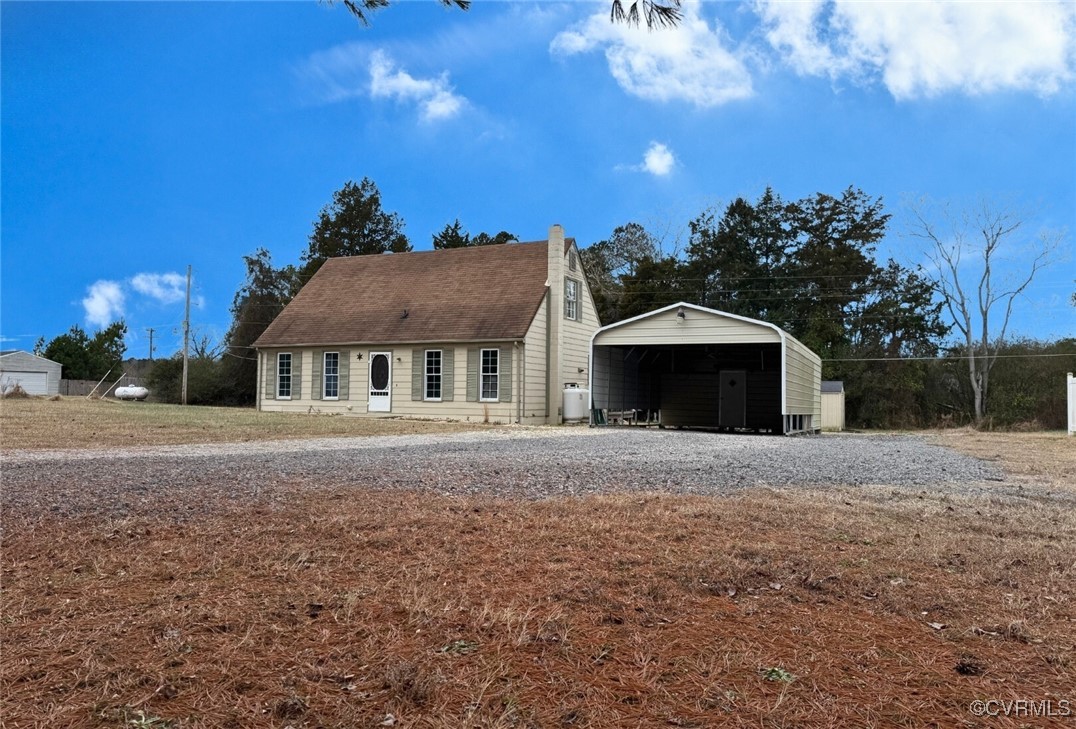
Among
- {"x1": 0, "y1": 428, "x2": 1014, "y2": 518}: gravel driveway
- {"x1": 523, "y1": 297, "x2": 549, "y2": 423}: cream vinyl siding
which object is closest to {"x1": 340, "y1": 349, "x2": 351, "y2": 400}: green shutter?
{"x1": 523, "y1": 297, "x2": 549, "y2": 423}: cream vinyl siding

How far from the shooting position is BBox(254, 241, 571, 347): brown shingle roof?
22.6 metres

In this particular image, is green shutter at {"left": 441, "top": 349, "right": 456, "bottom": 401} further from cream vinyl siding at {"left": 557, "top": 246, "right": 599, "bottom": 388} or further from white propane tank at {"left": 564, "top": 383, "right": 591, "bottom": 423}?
white propane tank at {"left": 564, "top": 383, "right": 591, "bottom": 423}

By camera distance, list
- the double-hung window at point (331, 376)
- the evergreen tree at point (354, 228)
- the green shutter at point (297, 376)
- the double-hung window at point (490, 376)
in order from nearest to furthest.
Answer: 1. the double-hung window at point (490, 376)
2. the double-hung window at point (331, 376)
3. the green shutter at point (297, 376)
4. the evergreen tree at point (354, 228)

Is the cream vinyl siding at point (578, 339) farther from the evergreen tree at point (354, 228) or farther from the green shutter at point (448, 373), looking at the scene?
the evergreen tree at point (354, 228)

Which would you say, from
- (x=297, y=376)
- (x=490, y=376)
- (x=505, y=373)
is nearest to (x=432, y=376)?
(x=490, y=376)

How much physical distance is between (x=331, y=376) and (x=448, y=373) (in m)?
4.55

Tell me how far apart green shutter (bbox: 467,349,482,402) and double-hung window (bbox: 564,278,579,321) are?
10.7 feet

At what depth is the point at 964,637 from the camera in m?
2.78

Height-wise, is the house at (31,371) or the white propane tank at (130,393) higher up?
the house at (31,371)

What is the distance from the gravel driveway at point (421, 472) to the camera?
5.76 m

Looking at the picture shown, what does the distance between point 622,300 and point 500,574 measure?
33041mm

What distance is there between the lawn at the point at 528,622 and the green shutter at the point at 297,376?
822 inches

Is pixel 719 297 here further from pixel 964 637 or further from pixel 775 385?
pixel 964 637

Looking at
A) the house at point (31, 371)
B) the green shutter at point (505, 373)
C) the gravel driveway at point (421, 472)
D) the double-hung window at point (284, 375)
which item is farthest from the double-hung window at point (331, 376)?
the house at point (31, 371)
